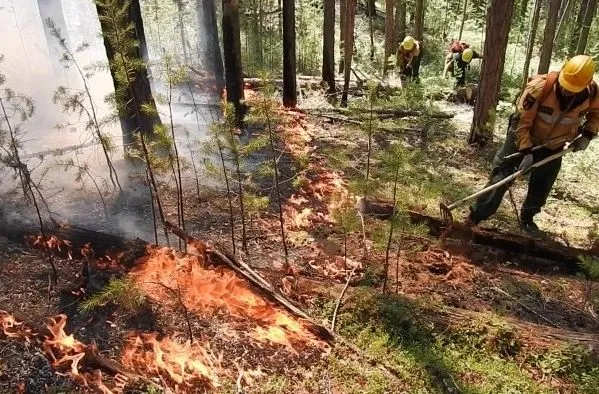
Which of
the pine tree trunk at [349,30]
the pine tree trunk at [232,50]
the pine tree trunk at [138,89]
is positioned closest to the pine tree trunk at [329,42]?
the pine tree trunk at [349,30]

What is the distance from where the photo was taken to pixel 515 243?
223 inches

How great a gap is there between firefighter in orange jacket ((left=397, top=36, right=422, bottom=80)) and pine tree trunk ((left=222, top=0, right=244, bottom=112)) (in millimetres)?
5878

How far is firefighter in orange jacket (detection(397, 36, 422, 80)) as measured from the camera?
13.4 meters

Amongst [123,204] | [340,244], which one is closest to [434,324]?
[340,244]

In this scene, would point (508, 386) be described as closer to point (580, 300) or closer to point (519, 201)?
point (580, 300)

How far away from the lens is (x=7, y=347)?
390 cm

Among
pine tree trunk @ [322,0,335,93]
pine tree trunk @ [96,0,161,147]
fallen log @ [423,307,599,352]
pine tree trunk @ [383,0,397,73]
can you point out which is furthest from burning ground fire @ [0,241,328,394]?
pine tree trunk @ [383,0,397,73]

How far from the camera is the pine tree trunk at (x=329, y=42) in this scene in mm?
12125

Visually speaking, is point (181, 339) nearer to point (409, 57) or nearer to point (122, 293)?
point (122, 293)

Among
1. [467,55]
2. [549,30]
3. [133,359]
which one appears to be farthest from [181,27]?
A: [133,359]

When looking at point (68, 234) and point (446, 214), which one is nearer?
point (68, 234)

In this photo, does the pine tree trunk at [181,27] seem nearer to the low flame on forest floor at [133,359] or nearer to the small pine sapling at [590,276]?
the low flame on forest floor at [133,359]

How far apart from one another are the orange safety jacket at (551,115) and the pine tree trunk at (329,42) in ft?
25.9

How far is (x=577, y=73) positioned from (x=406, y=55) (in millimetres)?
9448
